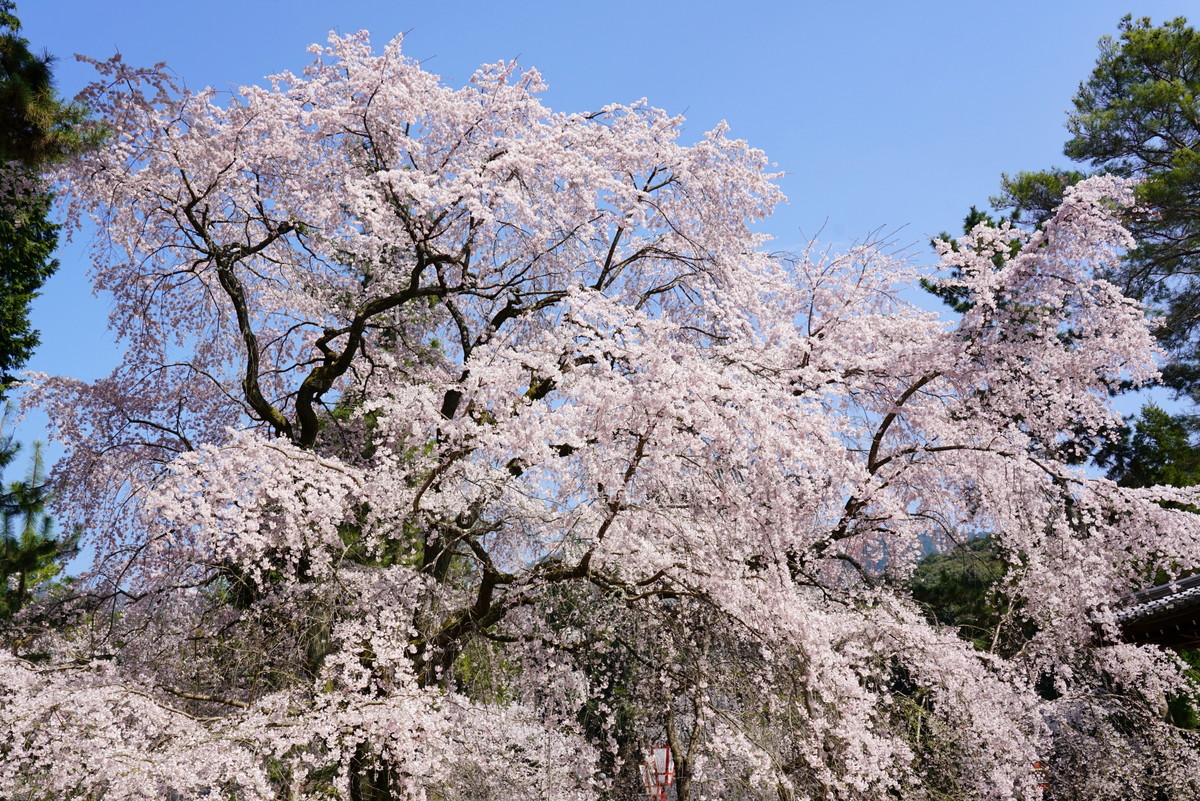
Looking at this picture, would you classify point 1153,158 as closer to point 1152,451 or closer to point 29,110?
point 1152,451

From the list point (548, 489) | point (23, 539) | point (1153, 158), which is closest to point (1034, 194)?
point (1153, 158)

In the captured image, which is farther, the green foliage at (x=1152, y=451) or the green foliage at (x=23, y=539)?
the green foliage at (x=1152, y=451)

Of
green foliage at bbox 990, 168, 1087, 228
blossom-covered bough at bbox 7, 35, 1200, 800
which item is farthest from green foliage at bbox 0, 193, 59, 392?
green foliage at bbox 990, 168, 1087, 228

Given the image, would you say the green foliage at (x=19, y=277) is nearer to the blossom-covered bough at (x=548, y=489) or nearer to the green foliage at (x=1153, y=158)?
the blossom-covered bough at (x=548, y=489)

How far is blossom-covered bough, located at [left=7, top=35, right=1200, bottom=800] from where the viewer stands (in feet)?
19.7

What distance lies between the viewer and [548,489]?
6.45 meters

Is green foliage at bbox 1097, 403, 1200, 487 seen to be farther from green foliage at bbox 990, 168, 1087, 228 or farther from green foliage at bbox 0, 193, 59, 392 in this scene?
green foliage at bbox 0, 193, 59, 392

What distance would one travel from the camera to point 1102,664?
8648mm

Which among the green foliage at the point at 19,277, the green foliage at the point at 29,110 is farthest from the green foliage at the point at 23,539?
the green foliage at the point at 29,110

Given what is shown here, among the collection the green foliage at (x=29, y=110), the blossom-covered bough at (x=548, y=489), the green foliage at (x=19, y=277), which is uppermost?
the green foliage at (x=19, y=277)

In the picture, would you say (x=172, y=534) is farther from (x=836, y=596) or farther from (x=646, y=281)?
(x=836, y=596)

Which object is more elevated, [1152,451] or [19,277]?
[19,277]

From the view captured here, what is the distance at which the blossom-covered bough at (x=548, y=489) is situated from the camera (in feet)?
19.7

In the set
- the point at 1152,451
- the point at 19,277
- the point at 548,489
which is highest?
the point at 19,277
